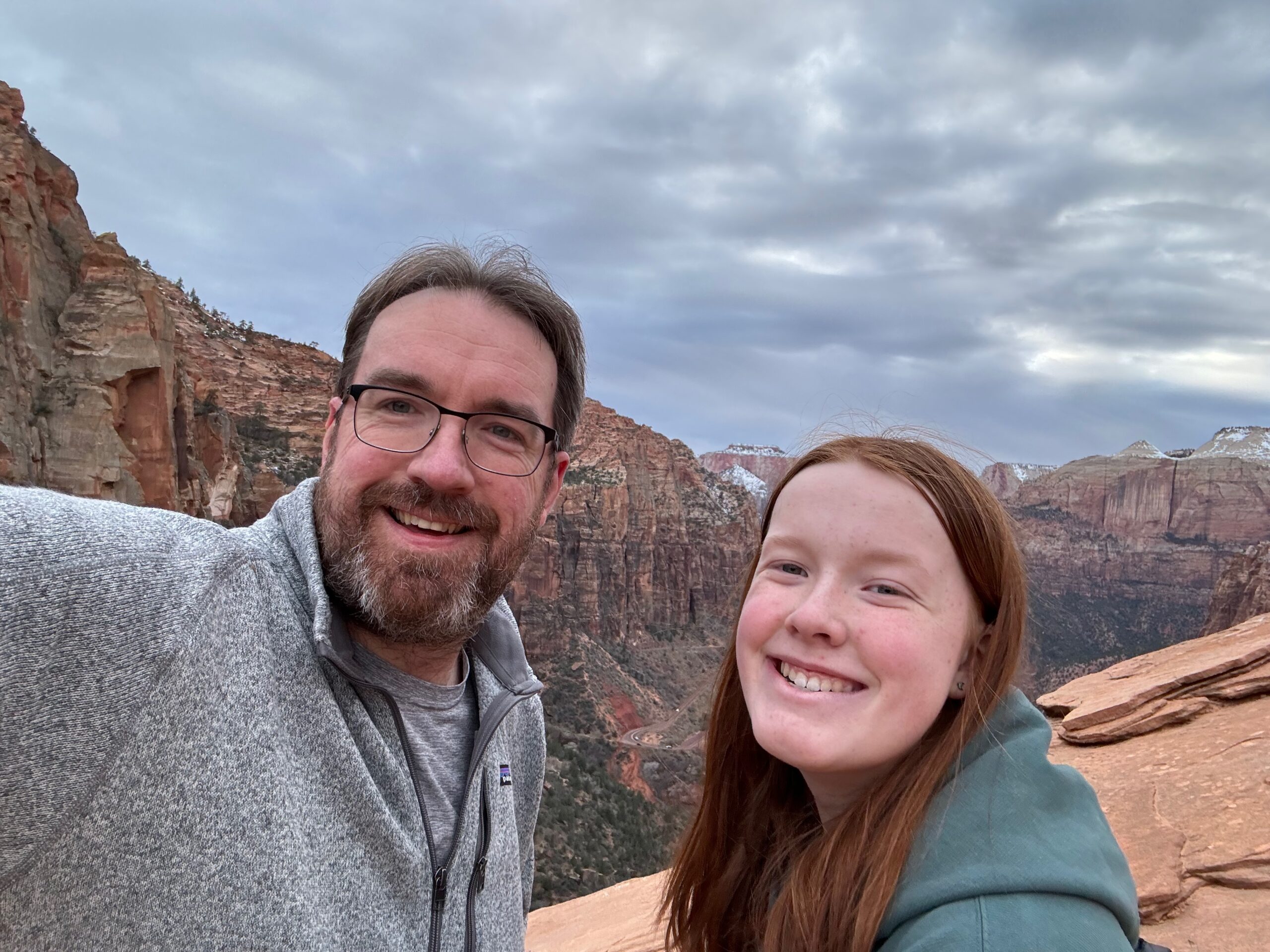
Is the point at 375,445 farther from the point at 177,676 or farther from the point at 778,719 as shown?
the point at 778,719

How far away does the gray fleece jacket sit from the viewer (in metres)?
1.32

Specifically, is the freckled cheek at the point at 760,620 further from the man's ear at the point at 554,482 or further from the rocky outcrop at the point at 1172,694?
the rocky outcrop at the point at 1172,694

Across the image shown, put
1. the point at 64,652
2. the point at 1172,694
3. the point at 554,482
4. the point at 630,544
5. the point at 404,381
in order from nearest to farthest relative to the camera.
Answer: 1. the point at 64,652
2. the point at 404,381
3. the point at 554,482
4. the point at 1172,694
5. the point at 630,544

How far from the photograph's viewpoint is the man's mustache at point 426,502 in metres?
2.11

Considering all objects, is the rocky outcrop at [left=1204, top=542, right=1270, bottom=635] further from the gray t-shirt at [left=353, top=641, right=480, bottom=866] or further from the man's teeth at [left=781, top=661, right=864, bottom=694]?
the gray t-shirt at [left=353, top=641, right=480, bottom=866]

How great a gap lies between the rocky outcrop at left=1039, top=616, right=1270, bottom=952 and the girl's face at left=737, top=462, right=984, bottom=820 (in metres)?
2.75

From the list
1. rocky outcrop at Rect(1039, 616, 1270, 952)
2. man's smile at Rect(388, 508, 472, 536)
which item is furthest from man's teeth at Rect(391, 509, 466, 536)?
rocky outcrop at Rect(1039, 616, 1270, 952)

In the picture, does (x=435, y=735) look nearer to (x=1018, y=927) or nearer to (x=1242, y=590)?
(x=1018, y=927)

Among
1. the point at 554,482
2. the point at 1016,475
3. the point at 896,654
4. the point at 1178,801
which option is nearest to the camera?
the point at 896,654

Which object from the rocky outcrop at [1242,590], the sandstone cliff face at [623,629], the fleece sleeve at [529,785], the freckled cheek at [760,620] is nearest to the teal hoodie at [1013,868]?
the freckled cheek at [760,620]

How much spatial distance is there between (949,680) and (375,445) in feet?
5.31

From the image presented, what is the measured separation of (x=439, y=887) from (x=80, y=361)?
1847 cm

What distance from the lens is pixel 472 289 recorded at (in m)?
2.37

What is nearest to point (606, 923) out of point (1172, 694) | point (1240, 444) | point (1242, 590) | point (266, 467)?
point (1172, 694)
